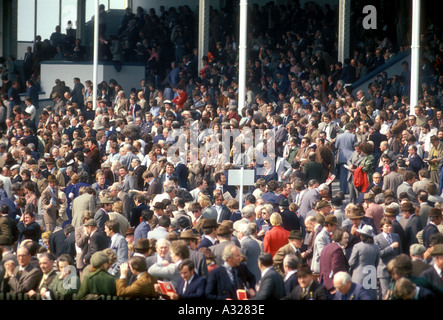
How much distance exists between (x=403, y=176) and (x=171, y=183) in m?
3.81

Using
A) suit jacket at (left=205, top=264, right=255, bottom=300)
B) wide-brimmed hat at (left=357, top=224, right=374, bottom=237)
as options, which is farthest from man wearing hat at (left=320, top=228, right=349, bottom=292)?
suit jacket at (left=205, top=264, right=255, bottom=300)

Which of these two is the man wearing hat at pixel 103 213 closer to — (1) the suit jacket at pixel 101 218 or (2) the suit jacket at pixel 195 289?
(1) the suit jacket at pixel 101 218

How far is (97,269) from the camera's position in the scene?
1081 cm

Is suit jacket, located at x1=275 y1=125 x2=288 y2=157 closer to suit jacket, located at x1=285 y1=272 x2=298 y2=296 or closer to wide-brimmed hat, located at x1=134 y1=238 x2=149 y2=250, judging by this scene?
wide-brimmed hat, located at x1=134 y1=238 x2=149 y2=250

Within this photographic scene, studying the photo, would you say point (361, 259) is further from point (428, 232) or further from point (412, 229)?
point (412, 229)

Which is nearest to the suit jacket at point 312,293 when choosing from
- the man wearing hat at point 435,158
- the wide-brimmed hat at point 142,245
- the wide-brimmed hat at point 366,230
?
the wide-brimmed hat at point 142,245

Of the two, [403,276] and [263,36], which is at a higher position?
[263,36]

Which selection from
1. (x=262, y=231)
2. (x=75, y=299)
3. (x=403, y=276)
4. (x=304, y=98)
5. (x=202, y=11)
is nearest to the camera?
(x=403, y=276)

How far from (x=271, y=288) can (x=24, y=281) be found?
2945 millimetres

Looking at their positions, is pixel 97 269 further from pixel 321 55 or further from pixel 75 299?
pixel 321 55

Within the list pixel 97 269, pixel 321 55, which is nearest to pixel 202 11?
pixel 321 55

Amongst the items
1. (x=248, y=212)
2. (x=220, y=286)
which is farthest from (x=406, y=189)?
(x=220, y=286)

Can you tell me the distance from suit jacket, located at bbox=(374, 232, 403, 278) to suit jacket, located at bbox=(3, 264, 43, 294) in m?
4.22

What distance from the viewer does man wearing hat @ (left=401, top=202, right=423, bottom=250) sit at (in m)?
13.3
